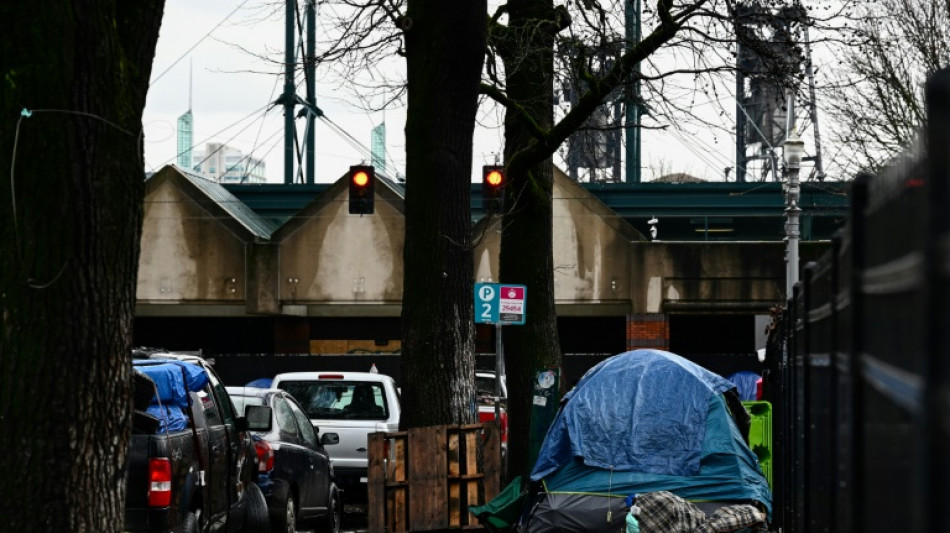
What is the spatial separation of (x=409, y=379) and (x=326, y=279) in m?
24.7

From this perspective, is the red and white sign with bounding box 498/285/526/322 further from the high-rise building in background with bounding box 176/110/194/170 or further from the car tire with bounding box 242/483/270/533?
the high-rise building in background with bounding box 176/110/194/170

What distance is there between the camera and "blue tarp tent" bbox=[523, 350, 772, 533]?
476 inches

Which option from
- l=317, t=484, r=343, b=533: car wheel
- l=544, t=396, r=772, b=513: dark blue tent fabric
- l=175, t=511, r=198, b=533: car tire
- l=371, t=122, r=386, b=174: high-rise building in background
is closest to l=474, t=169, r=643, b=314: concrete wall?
l=371, t=122, r=386, b=174: high-rise building in background

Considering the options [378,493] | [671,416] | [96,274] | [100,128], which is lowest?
[378,493]

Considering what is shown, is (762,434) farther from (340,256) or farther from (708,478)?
(340,256)

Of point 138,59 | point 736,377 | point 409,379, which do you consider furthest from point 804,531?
point 736,377

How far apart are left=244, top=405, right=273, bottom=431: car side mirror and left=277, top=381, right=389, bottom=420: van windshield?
651 cm

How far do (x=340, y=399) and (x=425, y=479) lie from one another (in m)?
5.87

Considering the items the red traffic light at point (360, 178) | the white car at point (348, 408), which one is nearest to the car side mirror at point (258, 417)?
the white car at point (348, 408)

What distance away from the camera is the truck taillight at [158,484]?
35.7 feet

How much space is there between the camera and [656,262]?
38.2m

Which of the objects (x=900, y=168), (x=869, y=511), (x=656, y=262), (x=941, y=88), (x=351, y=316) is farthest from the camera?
(x=351, y=316)

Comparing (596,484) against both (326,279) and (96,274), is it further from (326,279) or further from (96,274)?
(326,279)

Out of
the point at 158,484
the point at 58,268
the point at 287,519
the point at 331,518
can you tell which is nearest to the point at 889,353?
the point at 58,268
